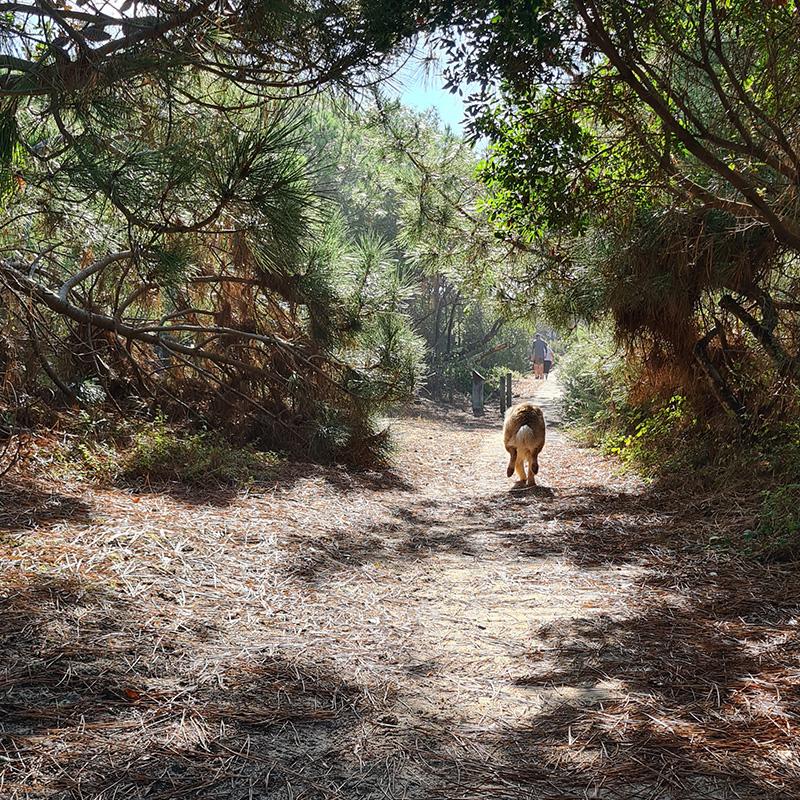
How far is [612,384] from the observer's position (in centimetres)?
1102

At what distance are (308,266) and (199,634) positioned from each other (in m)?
5.36

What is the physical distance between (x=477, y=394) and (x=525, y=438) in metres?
12.9

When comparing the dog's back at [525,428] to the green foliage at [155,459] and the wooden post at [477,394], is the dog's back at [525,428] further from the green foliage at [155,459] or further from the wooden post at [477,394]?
the wooden post at [477,394]

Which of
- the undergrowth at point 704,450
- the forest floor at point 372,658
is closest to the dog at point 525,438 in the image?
the undergrowth at point 704,450

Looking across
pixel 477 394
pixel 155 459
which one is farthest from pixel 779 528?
pixel 477 394

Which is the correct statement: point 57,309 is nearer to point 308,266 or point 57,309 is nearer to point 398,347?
point 308,266

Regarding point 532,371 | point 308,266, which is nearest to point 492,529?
point 308,266

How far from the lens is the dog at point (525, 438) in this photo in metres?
7.89

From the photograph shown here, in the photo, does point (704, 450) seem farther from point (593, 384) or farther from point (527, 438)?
point (593, 384)

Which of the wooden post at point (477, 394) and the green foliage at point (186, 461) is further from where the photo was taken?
the wooden post at point (477, 394)

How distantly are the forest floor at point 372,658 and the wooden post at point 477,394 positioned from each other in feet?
49.4

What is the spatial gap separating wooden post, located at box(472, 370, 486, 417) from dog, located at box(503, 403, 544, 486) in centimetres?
1195

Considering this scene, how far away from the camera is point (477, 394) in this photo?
814 inches

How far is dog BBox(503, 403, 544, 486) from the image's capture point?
7.89 meters
